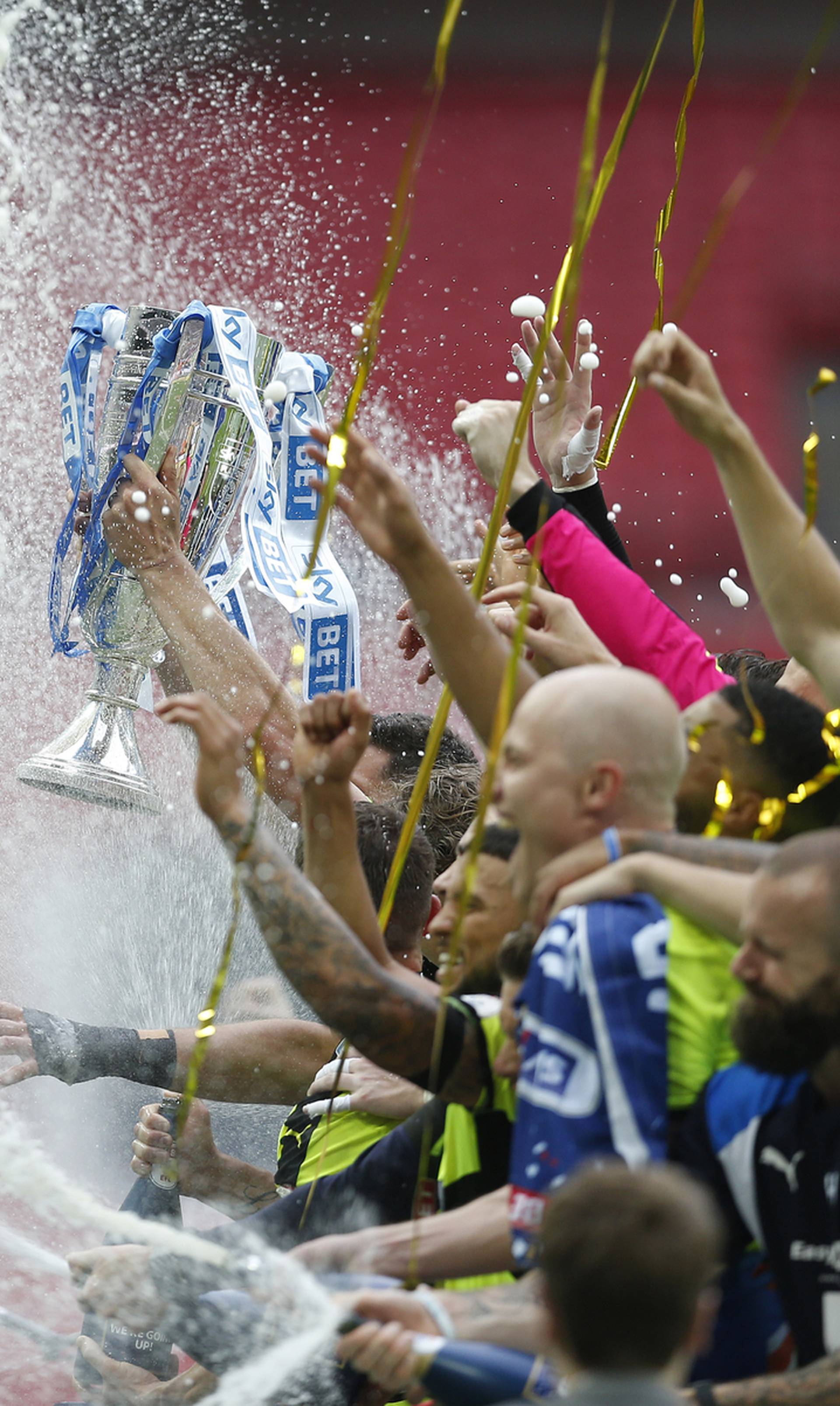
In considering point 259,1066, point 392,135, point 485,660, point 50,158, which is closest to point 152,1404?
point 259,1066

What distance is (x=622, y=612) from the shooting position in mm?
1756

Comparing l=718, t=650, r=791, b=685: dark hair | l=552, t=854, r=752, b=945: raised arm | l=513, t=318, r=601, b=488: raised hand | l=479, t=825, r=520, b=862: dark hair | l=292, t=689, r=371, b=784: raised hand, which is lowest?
l=552, t=854, r=752, b=945: raised arm

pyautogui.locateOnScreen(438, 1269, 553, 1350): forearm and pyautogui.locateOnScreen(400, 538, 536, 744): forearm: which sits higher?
pyautogui.locateOnScreen(400, 538, 536, 744): forearm

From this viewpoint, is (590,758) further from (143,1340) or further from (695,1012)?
(143,1340)

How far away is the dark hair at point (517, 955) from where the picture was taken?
52.4 inches

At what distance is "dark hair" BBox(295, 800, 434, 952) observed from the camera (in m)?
1.91

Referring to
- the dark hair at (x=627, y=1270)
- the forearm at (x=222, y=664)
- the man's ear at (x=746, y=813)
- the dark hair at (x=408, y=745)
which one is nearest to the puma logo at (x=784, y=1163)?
the dark hair at (x=627, y=1270)

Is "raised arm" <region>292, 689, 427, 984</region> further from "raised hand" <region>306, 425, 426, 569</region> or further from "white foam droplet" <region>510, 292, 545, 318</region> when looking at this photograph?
"white foam droplet" <region>510, 292, 545, 318</region>

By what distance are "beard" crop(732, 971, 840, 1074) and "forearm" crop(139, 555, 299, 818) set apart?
1158 mm

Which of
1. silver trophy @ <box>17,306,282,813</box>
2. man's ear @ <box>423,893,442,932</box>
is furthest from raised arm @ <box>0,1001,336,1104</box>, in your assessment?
silver trophy @ <box>17,306,282,813</box>

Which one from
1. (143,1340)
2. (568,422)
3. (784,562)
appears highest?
(568,422)

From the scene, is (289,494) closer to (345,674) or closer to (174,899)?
(345,674)

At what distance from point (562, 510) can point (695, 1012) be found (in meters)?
0.73

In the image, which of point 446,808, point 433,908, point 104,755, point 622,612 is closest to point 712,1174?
point 622,612
